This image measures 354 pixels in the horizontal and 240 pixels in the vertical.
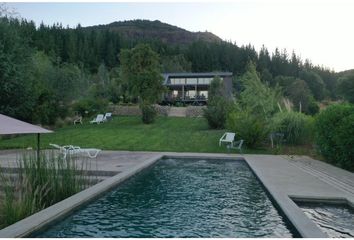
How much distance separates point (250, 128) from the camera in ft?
50.6

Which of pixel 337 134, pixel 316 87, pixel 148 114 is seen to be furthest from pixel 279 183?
pixel 316 87

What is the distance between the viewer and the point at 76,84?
26078 mm

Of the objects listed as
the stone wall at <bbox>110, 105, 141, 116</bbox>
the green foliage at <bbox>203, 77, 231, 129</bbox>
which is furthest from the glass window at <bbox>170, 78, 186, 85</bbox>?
the green foliage at <bbox>203, 77, 231, 129</bbox>

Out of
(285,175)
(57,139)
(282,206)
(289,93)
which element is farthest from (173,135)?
(289,93)

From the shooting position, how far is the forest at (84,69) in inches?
745

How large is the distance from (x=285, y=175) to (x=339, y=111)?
3.37 m

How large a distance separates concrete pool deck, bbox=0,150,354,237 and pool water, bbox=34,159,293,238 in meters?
0.18

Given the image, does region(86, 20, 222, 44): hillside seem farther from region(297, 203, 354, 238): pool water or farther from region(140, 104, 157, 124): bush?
region(297, 203, 354, 238): pool water

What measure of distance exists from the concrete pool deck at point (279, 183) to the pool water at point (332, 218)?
22 centimetres

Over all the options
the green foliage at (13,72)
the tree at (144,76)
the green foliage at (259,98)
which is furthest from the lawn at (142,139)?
the tree at (144,76)

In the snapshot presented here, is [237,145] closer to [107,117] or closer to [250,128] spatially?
[250,128]

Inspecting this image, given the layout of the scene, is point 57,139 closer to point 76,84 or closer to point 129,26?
point 76,84

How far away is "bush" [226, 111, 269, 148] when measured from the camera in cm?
1537

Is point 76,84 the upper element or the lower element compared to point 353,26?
lower
